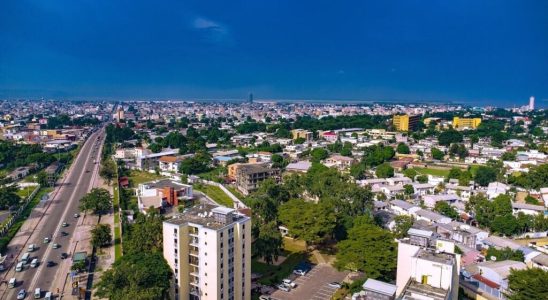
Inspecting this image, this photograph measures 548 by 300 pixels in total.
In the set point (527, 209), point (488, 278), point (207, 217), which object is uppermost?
point (207, 217)

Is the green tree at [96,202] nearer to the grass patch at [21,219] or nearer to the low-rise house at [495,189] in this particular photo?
the grass patch at [21,219]

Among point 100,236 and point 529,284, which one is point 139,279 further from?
point 529,284

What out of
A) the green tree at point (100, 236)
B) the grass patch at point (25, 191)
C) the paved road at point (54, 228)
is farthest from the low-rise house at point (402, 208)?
the grass patch at point (25, 191)

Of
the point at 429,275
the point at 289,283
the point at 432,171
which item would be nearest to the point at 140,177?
the point at 289,283

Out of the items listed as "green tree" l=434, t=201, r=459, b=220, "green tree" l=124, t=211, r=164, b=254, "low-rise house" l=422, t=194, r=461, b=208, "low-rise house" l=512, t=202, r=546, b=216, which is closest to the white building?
"green tree" l=124, t=211, r=164, b=254

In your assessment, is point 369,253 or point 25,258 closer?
point 369,253

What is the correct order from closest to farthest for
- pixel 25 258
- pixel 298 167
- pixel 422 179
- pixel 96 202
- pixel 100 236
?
pixel 25 258
pixel 100 236
pixel 96 202
pixel 422 179
pixel 298 167

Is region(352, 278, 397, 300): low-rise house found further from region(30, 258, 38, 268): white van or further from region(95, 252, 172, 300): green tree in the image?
region(30, 258, 38, 268): white van
